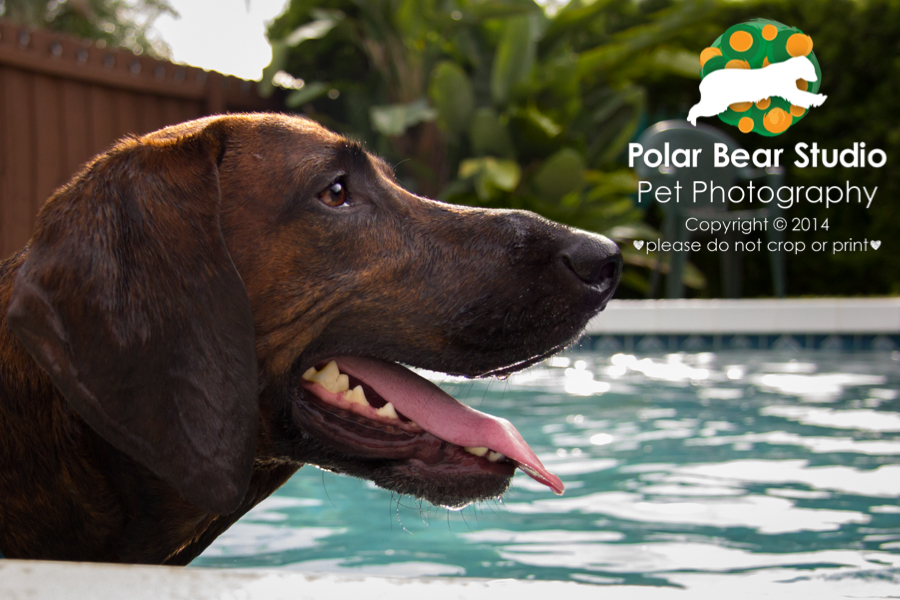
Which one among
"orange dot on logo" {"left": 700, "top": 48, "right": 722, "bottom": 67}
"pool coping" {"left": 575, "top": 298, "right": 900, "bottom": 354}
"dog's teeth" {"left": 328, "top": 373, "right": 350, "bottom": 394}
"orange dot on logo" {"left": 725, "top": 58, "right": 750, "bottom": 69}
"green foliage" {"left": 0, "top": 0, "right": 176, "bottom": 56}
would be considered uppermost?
"green foliage" {"left": 0, "top": 0, "right": 176, "bottom": 56}

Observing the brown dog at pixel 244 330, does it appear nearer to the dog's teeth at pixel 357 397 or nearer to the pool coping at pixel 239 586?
the dog's teeth at pixel 357 397

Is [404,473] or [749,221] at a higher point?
[749,221]

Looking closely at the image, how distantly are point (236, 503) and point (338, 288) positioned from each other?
0.54 m

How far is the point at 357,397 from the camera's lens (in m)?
2.02

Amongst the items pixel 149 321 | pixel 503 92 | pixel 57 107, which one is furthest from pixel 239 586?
pixel 503 92

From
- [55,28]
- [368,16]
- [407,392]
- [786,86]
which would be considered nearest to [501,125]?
[368,16]

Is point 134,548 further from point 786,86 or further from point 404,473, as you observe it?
point 786,86

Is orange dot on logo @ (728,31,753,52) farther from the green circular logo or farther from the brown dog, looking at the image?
the brown dog

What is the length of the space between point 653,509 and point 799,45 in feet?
28.6

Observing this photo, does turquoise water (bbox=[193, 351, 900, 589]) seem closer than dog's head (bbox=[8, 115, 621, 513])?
No

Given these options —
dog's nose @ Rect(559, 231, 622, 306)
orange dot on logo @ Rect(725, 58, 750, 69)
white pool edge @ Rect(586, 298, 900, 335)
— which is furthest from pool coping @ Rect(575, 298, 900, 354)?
dog's nose @ Rect(559, 231, 622, 306)

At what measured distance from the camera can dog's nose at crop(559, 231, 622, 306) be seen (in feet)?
6.49

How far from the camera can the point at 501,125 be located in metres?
10.2

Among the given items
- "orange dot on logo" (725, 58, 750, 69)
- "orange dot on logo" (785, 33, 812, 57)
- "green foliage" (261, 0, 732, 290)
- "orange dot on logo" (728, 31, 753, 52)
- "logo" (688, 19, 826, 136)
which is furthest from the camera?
"orange dot on logo" (785, 33, 812, 57)
